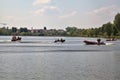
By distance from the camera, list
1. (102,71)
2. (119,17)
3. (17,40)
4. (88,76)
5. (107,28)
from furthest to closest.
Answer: (107,28) < (119,17) < (17,40) < (102,71) < (88,76)

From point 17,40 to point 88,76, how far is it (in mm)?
101548

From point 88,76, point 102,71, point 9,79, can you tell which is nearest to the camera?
point 9,79

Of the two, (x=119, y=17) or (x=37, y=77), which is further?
(x=119, y=17)

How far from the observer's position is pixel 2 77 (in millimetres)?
29219

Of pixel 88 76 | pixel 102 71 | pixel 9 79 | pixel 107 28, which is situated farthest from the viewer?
pixel 107 28

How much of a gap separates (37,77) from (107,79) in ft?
20.0

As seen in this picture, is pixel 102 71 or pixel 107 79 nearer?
pixel 107 79

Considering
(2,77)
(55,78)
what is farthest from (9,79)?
(55,78)

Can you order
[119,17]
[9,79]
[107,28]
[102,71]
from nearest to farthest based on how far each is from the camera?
[9,79]
[102,71]
[119,17]
[107,28]

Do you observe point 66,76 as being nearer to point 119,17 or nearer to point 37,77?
point 37,77

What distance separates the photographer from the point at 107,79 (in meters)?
28.5

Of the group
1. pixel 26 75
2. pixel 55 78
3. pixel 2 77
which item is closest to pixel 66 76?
pixel 55 78

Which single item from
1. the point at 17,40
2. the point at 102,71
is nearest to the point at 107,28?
the point at 17,40

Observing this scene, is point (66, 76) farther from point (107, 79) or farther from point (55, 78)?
point (107, 79)
